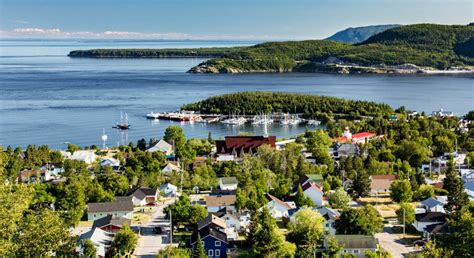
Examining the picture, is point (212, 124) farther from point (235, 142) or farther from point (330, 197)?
point (330, 197)

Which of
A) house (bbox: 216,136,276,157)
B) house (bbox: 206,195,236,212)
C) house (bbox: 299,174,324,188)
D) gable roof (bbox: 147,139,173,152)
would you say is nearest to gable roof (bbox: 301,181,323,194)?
house (bbox: 299,174,324,188)

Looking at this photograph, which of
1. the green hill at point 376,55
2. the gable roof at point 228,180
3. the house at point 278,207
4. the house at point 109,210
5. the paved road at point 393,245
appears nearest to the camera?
the paved road at point 393,245

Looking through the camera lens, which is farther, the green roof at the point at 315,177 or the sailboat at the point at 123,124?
the sailboat at the point at 123,124

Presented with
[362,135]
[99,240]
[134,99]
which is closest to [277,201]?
[99,240]

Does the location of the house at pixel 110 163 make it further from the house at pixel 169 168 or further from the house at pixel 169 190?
the house at pixel 169 190

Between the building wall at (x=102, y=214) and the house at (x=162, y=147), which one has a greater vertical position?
the house at (x=162, y=147)

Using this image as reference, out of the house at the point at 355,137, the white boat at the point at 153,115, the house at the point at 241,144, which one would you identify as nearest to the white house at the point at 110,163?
the house at the point at 241,144

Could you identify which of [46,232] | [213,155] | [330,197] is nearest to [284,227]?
[330,197]

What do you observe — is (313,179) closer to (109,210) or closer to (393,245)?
(393,245)
